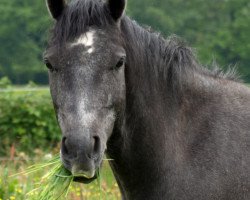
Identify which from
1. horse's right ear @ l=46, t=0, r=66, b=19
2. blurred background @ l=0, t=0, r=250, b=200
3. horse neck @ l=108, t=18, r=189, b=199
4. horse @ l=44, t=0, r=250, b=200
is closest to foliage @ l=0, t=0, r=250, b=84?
blurred background @ l=0, t=0, r=250, b=200

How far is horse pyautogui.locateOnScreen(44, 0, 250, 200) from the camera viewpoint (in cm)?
457

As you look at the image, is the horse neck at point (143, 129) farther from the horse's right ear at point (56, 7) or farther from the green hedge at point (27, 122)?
the green hedge at point (27, 122)

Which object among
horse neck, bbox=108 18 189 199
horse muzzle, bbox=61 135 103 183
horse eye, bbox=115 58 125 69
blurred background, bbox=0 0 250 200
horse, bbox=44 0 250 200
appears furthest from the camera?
blurred background, bbox=0 0 250 200

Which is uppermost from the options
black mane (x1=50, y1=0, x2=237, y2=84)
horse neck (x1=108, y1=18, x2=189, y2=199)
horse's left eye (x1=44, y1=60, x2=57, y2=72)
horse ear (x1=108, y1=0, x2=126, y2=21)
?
horse ear (x1=108, y1=0, x2=126, y2=21)

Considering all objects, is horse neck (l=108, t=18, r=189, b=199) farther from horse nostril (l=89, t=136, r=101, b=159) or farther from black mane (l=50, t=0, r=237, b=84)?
horse nostril (l=89, t=136, r=101, b=159)

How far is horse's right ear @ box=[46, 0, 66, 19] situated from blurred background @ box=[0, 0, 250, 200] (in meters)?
0.22

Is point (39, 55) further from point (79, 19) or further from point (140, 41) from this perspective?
point (79, 19)

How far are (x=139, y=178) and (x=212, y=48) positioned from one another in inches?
775

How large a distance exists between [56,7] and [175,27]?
19.8m

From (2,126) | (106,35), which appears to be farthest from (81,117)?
(2,126)

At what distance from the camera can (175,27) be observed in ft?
80.5

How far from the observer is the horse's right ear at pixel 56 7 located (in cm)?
493

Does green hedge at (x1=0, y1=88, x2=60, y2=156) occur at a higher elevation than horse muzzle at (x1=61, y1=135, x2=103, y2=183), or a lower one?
lower

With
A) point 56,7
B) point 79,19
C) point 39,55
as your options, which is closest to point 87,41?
point 79,19
